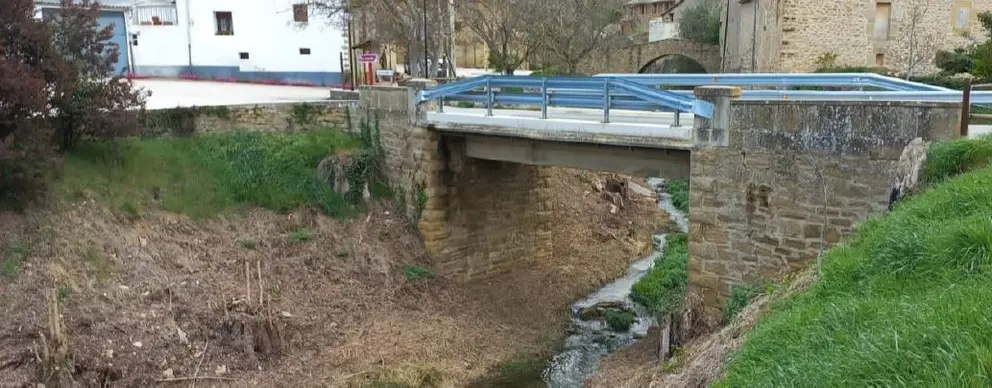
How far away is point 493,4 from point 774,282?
52.5ft

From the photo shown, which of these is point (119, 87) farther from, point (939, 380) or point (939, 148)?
point (939, 380)

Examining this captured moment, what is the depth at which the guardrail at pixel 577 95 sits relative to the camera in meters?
10.7

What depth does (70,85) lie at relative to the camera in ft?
44.2

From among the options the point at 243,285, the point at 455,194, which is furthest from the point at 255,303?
the point at 455,194

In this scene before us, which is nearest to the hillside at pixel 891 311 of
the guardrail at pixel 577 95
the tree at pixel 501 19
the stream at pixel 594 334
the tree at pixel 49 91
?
Result: the guardrail at pixel 577 95

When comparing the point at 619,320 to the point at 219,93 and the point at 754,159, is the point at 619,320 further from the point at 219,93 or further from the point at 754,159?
the point at 219,93

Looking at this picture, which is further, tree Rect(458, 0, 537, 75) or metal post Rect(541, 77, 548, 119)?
tree Rect(458, 0, 537, 75)

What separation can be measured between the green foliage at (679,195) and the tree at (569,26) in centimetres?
555

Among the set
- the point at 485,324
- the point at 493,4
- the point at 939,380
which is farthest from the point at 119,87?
the point at 939,380

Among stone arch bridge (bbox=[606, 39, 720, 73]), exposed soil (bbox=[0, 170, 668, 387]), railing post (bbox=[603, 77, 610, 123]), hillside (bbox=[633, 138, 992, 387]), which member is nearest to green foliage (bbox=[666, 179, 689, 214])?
stone arch bridge (bbox=[606, 39, 720, 73])

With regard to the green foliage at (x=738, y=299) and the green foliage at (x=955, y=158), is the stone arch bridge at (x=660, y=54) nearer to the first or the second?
the green foliage at (x=738, y=299)

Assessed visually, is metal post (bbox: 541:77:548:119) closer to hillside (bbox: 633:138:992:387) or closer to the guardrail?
the guardrail

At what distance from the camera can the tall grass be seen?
3.75 meters

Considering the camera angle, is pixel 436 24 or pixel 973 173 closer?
pixel 973 173
